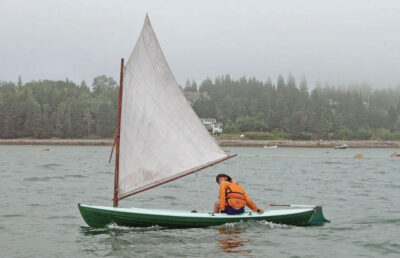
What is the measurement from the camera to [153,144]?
56.9 ft

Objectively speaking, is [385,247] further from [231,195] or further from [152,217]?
[152,217]

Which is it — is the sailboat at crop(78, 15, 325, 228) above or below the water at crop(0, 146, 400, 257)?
above

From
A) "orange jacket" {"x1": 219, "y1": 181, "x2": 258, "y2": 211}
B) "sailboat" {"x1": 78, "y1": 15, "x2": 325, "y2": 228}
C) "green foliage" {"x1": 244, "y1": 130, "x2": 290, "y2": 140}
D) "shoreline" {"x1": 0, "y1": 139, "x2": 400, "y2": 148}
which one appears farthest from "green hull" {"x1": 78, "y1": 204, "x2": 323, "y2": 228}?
"green foliage" {"x1": 244, "y1": 130, "x2": 290, "y2": 140}

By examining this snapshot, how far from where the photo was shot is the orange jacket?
17031mm

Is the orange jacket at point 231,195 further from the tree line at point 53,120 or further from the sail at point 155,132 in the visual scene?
the tree line at point 53,120

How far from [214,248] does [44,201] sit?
14374 mm

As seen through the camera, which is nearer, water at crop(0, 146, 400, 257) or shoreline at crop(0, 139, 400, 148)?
water at crop(0, 146, 400, 257)

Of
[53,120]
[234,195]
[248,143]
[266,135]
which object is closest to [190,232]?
[234,195]

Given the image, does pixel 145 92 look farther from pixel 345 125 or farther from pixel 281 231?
pixel 345 125

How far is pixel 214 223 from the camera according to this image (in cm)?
1731

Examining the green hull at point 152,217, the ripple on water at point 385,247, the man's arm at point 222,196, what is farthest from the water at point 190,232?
the man's arm at point 222,196

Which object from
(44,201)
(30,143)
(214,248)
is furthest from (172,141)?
(30,143)

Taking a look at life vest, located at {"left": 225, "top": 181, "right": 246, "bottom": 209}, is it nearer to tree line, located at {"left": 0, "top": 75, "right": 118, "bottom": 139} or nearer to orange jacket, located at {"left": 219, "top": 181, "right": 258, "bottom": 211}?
orange jacket, located at {"left": 219, "top": 181, "right": 258, "bottom": 211}

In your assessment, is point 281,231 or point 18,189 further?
point 18,189
